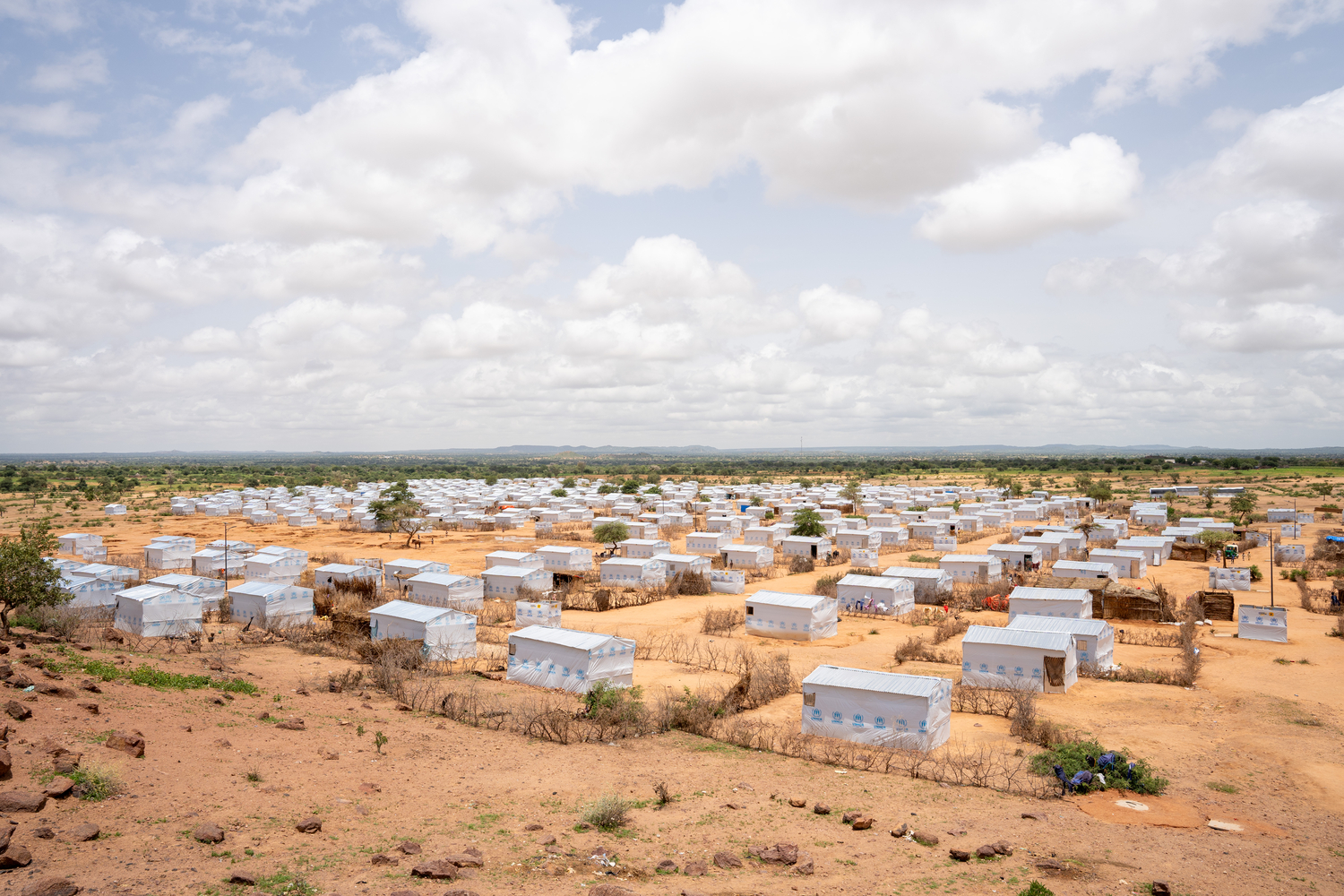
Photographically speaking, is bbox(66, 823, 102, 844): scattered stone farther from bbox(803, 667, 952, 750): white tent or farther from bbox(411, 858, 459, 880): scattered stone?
bbox(803, 667, 952, 750): white tent

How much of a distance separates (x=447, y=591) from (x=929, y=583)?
26.1 m

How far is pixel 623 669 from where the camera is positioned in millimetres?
25797

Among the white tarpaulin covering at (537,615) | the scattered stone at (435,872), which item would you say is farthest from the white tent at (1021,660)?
the scattered stone at (435,872)

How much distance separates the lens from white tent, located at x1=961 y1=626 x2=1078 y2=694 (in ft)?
83.5

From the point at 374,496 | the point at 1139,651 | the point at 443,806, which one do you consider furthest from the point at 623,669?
the point at 374,496

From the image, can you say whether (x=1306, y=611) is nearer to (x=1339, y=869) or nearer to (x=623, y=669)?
(x=1339, y=869)

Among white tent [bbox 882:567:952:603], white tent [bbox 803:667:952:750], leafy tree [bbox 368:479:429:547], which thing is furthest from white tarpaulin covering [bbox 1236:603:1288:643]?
leafy tree [bbox 368:479:429:547]

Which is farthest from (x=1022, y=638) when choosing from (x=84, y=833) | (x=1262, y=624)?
(x=84, y=833)

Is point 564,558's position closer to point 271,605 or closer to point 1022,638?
point 271,605

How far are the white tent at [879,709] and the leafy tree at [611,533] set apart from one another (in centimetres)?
3935

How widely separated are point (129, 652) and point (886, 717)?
75.2ft

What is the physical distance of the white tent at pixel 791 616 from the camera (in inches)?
1350

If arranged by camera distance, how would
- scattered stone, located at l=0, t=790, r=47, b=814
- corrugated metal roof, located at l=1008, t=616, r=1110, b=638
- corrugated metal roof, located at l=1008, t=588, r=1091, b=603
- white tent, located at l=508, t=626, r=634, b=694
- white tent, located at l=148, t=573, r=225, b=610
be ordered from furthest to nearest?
white tent, located at l=148, t=573, r=225, b=610 < corrugated metal roof, located at l=1008, t=588, r=1091, b=603 < corrugated metal roof, located at l=1008, t=616, r=1110, b=638 < white tent, located at l=508, t=626, r=634, b=694 < scattered stone, located at l=0, t=790, r=47, b=814

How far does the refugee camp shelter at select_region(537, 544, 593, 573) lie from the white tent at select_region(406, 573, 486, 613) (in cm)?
1181
